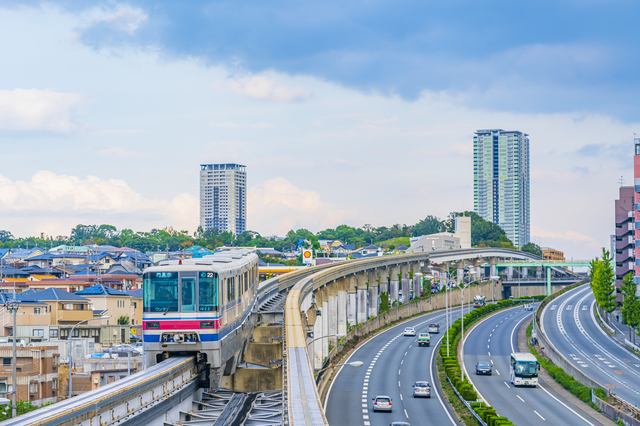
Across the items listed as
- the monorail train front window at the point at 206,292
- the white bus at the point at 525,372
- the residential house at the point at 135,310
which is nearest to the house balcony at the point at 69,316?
the residential house at the point at 135,310

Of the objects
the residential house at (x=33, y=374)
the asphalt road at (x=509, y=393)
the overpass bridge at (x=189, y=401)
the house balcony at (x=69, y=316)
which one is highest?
the overpass bridge at (x=189, y=401)

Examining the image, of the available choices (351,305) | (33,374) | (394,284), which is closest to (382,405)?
(33,374)

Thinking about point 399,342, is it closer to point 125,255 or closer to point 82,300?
point 82,300

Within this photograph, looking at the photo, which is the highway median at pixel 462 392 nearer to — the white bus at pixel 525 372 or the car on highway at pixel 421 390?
the car on highway at pixel 421 390

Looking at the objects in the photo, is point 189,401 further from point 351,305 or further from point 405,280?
point 405,280

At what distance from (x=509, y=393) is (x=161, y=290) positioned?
4120cm

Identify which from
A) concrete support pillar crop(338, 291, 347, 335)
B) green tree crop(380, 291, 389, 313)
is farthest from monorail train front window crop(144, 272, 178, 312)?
green tree crop(380, 291, 389, 313)

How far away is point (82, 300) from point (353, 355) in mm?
29953

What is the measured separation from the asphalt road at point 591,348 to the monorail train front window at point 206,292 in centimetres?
3932

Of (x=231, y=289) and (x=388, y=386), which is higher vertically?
(x=231, y=289)

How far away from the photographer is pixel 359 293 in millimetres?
122125

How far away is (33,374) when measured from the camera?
182 ft

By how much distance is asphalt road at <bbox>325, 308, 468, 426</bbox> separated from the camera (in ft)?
169

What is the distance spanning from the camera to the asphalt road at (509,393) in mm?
52938
